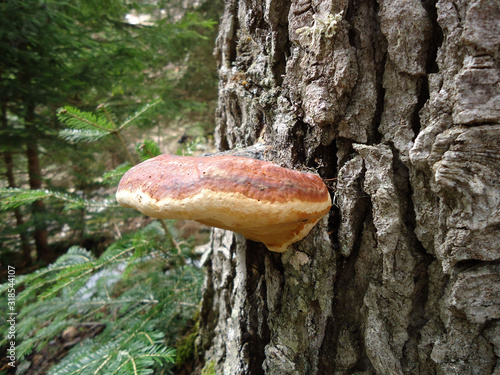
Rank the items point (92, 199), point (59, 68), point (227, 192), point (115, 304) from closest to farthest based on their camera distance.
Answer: point (227, 192) → point (115, 304) → point (59, 68) → point (92, 199)

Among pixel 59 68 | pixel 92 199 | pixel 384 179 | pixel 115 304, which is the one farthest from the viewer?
pixel 92 199

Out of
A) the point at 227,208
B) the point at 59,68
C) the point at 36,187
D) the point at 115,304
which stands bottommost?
the point at 115,304

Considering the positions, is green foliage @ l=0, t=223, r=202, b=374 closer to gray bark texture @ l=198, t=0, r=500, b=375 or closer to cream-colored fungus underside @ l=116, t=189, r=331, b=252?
gray bark texture @ l=198, t=0, r=500, b=375

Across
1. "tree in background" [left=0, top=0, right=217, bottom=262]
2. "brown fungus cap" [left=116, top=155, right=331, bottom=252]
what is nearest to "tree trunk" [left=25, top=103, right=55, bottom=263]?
"tree in background" [left=0, top=0, right=217, bottom=262]

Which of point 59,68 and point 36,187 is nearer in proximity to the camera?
point 59,68

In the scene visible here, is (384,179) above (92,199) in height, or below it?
above

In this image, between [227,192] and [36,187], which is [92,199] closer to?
[36,187]

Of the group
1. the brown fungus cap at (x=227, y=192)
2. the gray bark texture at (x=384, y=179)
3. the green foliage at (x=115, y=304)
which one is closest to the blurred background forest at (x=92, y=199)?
the green foliage at (x=115, y=304)

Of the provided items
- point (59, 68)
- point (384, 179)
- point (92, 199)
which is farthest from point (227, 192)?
point (59, 68)
